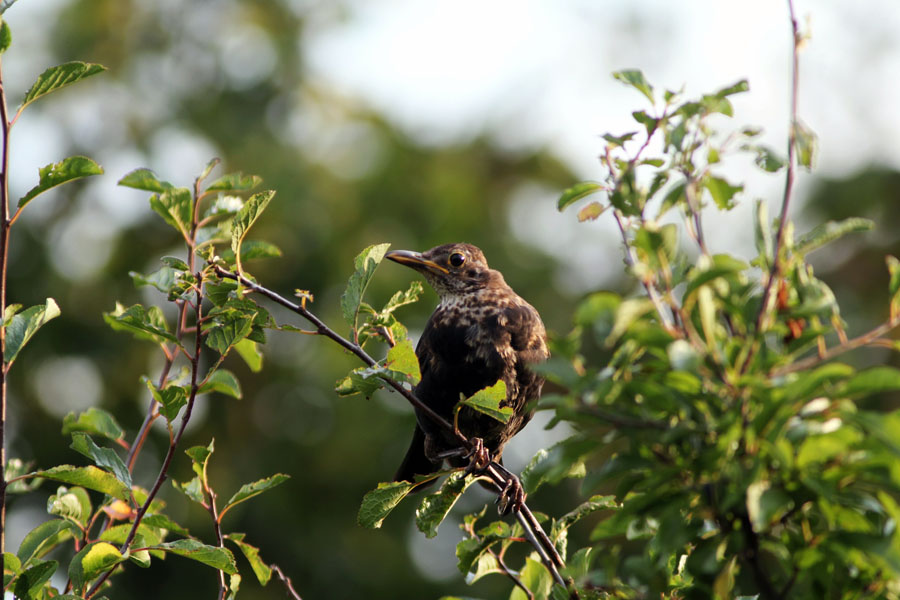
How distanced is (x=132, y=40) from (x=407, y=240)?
4.76m

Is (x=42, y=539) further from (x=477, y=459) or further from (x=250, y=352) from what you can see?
(x=477, y=459)

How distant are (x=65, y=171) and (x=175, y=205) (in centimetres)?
30

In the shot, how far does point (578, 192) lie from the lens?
1961mm

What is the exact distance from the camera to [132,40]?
12414 mm

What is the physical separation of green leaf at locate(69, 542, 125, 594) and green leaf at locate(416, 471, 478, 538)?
2.51 feet

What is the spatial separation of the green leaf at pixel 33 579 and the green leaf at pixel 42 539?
0.17 m

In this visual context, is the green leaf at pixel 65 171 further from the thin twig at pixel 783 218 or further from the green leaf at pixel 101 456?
the thin twig at pixel 783 218

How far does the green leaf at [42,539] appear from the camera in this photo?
7.43 feet

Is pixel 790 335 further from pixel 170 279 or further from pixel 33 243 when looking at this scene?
pixel 33 243

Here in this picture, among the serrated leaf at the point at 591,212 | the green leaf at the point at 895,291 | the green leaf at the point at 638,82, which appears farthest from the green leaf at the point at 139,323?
the green leaf at the point at 895,291

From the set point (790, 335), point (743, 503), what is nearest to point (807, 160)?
point (790, 335)

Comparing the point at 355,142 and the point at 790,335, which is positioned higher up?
the point at 790,335

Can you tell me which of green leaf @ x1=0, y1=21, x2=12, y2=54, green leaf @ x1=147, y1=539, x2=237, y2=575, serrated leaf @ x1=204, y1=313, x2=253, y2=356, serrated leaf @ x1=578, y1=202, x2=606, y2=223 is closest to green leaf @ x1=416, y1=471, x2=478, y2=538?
green leaf @ x1=147, y1=539, x2=237, y2=575

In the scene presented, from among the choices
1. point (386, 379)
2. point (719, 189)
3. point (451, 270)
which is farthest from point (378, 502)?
point (451, 270)
